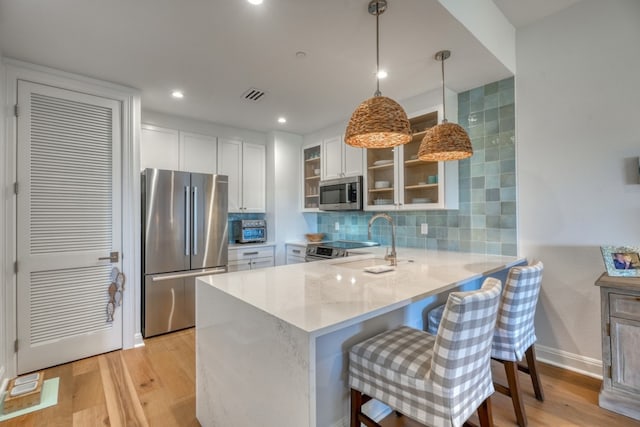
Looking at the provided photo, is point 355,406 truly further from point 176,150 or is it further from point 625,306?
point 176,150

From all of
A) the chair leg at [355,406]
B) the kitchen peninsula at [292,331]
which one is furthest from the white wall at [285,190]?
the chair leg at [355,406]

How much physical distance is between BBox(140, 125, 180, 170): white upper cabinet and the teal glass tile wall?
319 cm

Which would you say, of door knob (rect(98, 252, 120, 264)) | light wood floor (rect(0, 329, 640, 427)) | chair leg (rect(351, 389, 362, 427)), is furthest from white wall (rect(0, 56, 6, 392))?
chair leg (rect(351, 389, 362, 427))

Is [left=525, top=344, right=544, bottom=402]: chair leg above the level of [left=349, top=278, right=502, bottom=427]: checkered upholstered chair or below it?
below

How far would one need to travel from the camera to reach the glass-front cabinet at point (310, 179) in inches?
178

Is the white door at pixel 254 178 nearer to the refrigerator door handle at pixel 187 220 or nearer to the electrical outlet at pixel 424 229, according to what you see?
the refrigerator door handle at pixel 187 220

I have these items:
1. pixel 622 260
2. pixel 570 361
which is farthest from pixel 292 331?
pixel 570 361

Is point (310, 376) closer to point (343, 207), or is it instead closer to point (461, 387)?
point (461, 387)

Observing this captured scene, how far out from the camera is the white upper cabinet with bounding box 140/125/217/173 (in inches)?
140

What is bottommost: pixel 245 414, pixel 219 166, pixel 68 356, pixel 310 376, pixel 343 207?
pixel 68 356

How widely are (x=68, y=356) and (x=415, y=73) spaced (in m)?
3.88

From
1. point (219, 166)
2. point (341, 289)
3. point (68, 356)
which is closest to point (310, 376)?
point (341, 289)

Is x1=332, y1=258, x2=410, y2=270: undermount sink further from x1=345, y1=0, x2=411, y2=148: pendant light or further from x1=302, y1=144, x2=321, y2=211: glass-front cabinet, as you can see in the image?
x1=302, y1=144, x2=321, y2=211: glass-front cabinet

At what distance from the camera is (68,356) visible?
260cm
